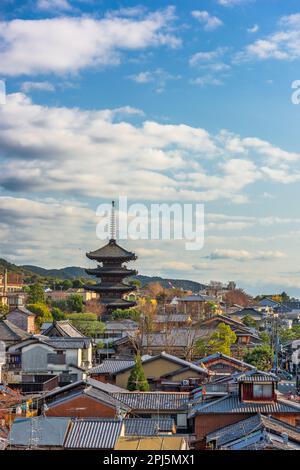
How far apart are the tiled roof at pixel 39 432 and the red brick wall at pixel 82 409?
3715mm

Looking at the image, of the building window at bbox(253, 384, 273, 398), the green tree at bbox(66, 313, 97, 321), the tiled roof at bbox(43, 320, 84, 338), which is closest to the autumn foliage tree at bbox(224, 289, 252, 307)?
the green tree at bbox(66, 313, 97, 321)

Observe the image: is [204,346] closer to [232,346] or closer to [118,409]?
[232,346]

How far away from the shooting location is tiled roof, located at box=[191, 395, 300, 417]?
627 inches

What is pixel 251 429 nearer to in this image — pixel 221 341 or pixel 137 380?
pixel 137 380

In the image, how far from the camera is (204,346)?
33219mm

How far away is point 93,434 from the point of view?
12734mm

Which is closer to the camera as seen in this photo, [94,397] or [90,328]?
[94,397]

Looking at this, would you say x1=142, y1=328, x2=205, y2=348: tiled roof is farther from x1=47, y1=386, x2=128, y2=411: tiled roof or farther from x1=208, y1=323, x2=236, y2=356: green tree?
x1=47, y1=386, x2=128, y2=411: tiled roof

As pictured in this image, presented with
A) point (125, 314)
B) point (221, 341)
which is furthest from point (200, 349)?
point (125, 314)

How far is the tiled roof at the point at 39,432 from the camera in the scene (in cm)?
1286

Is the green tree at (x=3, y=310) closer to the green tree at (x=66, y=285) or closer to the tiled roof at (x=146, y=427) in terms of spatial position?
the tiled roof at (x=146, y=427)

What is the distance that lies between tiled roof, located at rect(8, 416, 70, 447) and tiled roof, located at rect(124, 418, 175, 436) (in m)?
1.85

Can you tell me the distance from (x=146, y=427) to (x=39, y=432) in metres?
3.19
